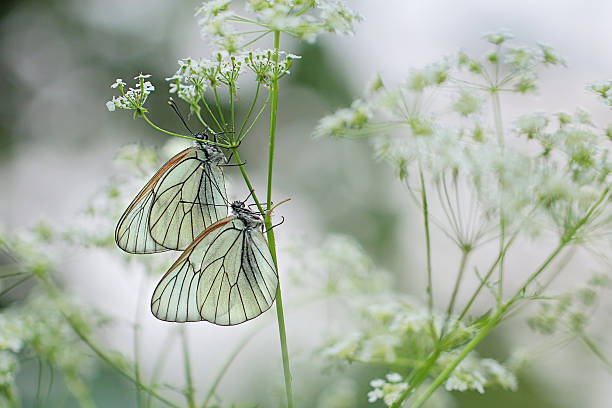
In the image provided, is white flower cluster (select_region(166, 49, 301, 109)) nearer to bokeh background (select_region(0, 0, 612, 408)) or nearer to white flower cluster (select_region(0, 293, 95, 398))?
white flower cluster (select_region(0, 293, 95, 398))

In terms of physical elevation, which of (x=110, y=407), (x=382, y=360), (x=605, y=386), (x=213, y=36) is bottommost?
(x=605, y=386)

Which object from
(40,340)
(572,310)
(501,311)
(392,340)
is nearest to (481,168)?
(501,311)

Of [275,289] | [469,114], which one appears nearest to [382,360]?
[275,289]

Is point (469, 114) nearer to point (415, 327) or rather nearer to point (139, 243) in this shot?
point (415, 327)

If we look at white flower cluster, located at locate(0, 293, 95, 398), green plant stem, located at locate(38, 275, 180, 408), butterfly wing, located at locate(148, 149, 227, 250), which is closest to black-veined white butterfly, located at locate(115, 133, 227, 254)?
butterfly wing, located at locate(148, 149, 227, 250)

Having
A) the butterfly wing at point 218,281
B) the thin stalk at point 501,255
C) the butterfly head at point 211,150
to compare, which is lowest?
the thin stalk at point 501,255

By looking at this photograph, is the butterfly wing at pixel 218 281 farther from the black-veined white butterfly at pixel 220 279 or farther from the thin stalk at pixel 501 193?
the thin stalk at pixel 501 193

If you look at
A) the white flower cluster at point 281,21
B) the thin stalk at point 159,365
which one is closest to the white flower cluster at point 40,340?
the thin stalk at point 159,365

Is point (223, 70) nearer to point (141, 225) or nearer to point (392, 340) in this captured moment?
point (141, 225)
